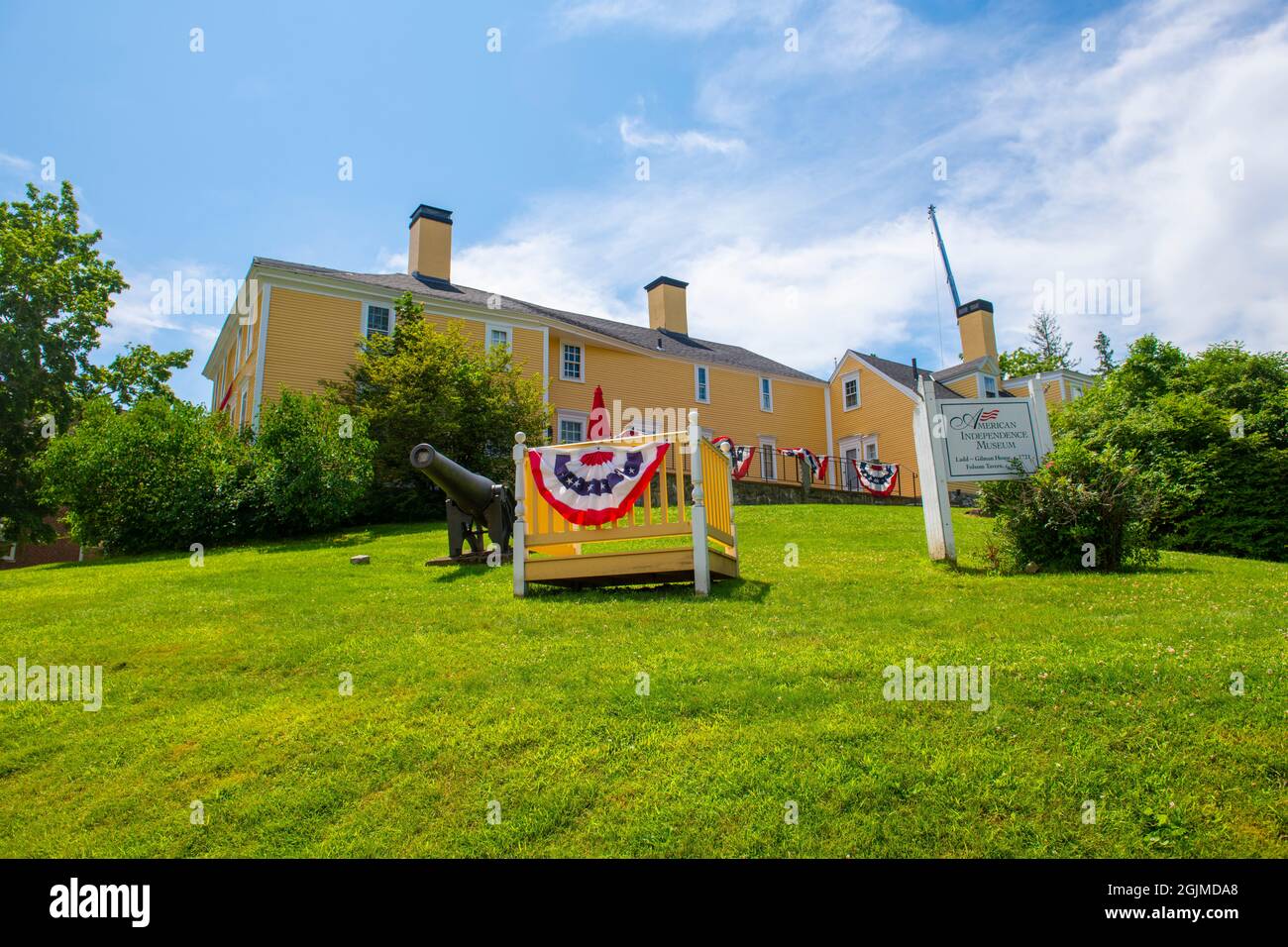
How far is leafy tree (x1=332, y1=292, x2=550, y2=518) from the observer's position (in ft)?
64.4

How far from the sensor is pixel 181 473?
52.8 ft

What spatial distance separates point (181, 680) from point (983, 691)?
17.5 ft

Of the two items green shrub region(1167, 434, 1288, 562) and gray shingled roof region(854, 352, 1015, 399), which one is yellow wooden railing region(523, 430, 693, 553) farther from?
gray shingled roof region(854, 352, 1015, 399)

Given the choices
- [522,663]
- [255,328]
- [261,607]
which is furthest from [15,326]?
[522,663]

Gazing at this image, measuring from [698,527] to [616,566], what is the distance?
0.89 metres

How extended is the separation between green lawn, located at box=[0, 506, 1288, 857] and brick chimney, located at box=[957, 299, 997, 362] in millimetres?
32279

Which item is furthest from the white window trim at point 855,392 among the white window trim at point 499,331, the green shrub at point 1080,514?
the green shrub at point 1080,514

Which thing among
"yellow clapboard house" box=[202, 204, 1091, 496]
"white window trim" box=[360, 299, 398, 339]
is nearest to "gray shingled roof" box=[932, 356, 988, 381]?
"yellow clapboard house" box=[202, 204, 1091, 496]

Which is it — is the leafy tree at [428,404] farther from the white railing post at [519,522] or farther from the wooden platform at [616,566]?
the wooden platform at [616,566]

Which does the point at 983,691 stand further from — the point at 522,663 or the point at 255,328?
the point at 255,328
